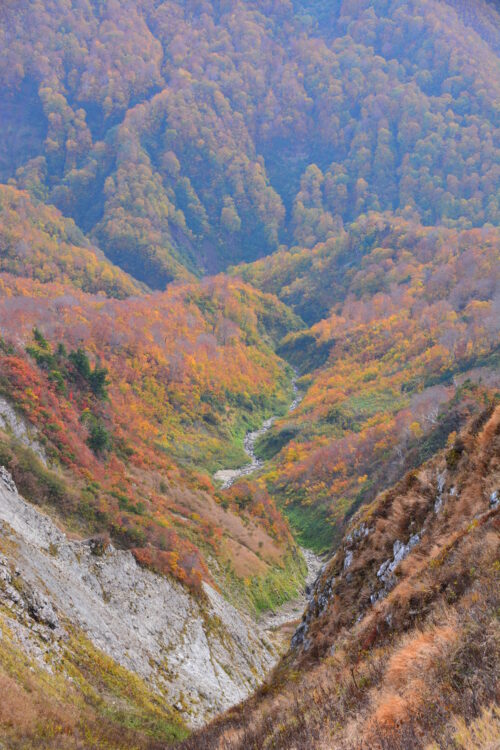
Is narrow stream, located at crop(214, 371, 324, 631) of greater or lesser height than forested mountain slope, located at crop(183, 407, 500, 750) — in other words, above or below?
below

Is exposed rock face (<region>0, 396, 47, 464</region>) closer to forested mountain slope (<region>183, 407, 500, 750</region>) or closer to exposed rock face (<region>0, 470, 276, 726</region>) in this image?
exposed rock face (<region>0, 470, 276, 726</region>)

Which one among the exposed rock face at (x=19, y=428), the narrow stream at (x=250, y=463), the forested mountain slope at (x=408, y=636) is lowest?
the narrow stream at (x=250, y=463)

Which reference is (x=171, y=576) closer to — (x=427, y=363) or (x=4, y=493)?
(x=4, y=493)

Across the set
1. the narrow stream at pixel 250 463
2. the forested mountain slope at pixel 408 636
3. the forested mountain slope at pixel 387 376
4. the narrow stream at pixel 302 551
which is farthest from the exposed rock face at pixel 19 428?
the narrow stream at pixel 250 463

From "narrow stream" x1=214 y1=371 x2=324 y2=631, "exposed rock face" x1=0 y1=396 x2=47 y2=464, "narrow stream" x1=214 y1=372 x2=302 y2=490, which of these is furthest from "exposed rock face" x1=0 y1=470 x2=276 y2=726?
"narrow stream" x1=214 y1=372 x2=302 y2=490

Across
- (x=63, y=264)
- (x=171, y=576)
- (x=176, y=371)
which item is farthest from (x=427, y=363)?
(x=63, y=264)

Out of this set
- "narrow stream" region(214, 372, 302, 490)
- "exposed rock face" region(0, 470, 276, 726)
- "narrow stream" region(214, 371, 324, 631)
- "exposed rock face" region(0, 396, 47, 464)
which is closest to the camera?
"exposed rock face" region(0, 470, 276, 726)

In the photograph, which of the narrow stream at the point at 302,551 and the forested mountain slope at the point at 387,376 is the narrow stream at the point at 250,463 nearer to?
the narrow stream at the point at 302,551
